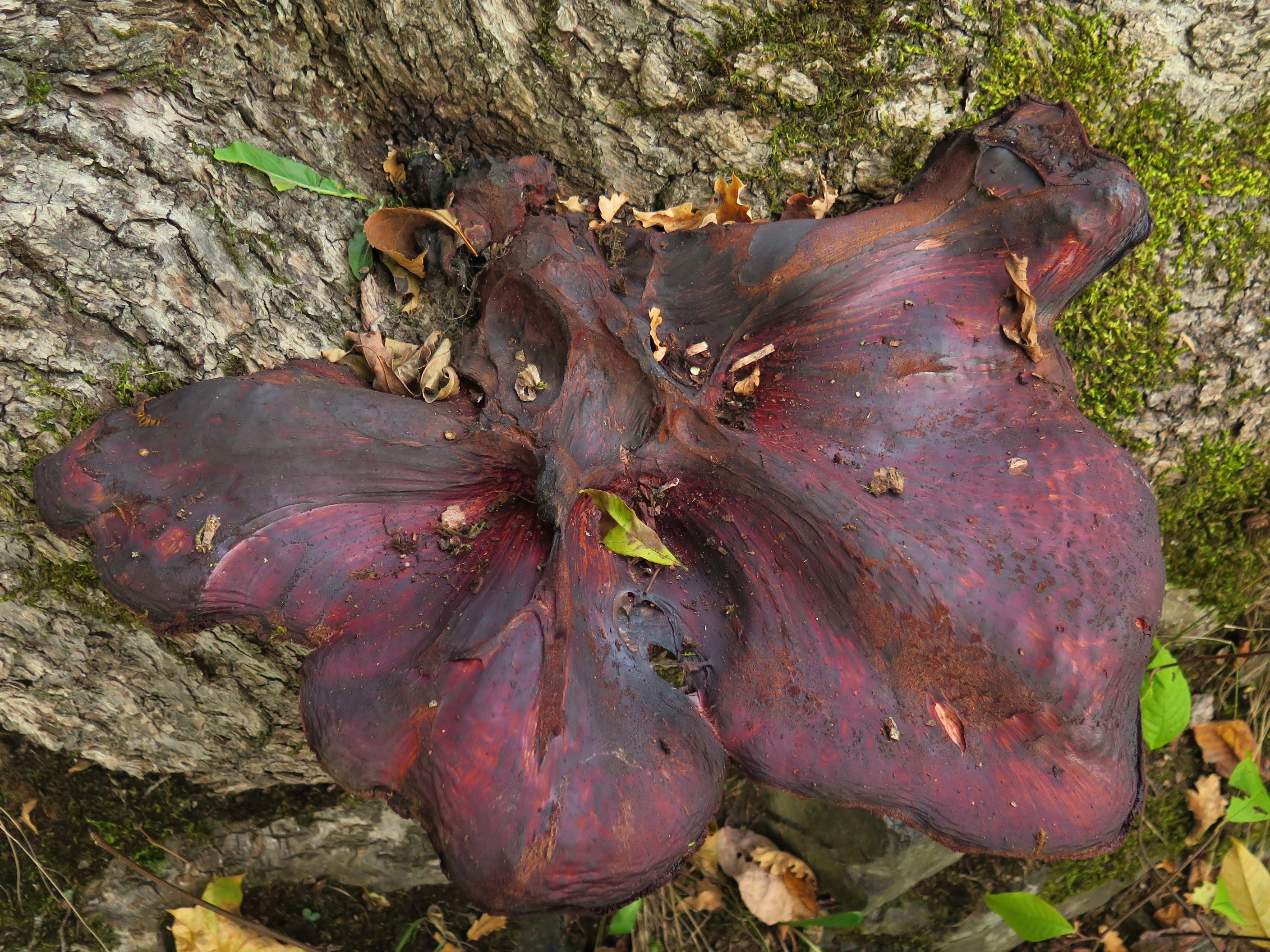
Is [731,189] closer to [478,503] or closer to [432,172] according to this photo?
[432,172]

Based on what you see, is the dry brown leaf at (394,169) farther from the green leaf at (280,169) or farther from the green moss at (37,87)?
the green moss at (37,87)

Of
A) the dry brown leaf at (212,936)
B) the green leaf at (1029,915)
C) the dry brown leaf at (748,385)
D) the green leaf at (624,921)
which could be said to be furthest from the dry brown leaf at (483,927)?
the dry brown leaf at (748,385)

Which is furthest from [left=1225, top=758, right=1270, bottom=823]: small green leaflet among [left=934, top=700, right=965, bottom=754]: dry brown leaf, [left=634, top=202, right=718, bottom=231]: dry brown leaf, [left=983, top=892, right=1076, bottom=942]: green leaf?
[left=634, top=202, right=718, bottom=231]: dry brown leaf

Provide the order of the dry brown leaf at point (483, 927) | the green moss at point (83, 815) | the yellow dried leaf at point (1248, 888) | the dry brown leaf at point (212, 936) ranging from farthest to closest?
the dry brown leaf at point (483, 927), the dry brown leaf at point (212, 936), the green moss at point (83, 815), the yellow dried leaf at point (1248, 888)

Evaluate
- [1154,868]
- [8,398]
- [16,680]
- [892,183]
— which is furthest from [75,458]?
[1154,868]

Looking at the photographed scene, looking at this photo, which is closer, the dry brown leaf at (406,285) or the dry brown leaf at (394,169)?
the dry brown leaf at (406,285)

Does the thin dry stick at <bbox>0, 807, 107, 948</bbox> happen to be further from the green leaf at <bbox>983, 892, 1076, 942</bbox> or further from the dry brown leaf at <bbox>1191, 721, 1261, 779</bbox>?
the dry brown leaf at <bbox>1191, 721, 1261, 779</bbox>

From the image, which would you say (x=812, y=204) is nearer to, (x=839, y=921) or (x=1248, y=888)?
(x=1248, y=888)
